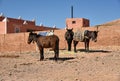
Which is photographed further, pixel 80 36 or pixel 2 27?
pixel 2 27

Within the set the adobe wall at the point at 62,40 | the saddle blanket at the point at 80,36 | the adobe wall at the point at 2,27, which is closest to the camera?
the saddle blanket at the point at 80,36

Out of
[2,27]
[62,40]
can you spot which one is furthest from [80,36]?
[2,27]

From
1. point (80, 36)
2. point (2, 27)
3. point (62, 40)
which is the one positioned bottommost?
point (62, 40)

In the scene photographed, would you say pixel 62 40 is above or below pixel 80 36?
below

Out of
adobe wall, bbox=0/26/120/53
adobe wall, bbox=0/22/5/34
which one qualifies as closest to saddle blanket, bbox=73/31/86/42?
adobe wall, bbox=0/26/120/53

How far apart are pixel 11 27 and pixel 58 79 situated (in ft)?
105

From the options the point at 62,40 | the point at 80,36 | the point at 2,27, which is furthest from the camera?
the point at 2,27

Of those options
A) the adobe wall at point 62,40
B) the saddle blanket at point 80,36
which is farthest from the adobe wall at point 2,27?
the saddle blanket at point 80,36

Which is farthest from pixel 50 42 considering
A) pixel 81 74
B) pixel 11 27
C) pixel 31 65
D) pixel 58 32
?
pixel 11 27

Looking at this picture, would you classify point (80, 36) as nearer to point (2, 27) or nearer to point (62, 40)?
point (62, 40)

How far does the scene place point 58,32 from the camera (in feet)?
104

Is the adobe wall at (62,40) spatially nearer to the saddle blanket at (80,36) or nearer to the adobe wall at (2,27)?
the saddle blanket at (80,36)

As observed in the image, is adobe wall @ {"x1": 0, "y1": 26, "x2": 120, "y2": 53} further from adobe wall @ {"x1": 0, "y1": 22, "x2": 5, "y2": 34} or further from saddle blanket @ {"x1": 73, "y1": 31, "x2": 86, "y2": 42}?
adobe wall @ {"x1": 0, "y1": 22, "x2": 5, "y2": 34}

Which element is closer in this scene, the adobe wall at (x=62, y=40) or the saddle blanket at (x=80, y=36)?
Answer: the saddle blanket at (x=80, y=36)
